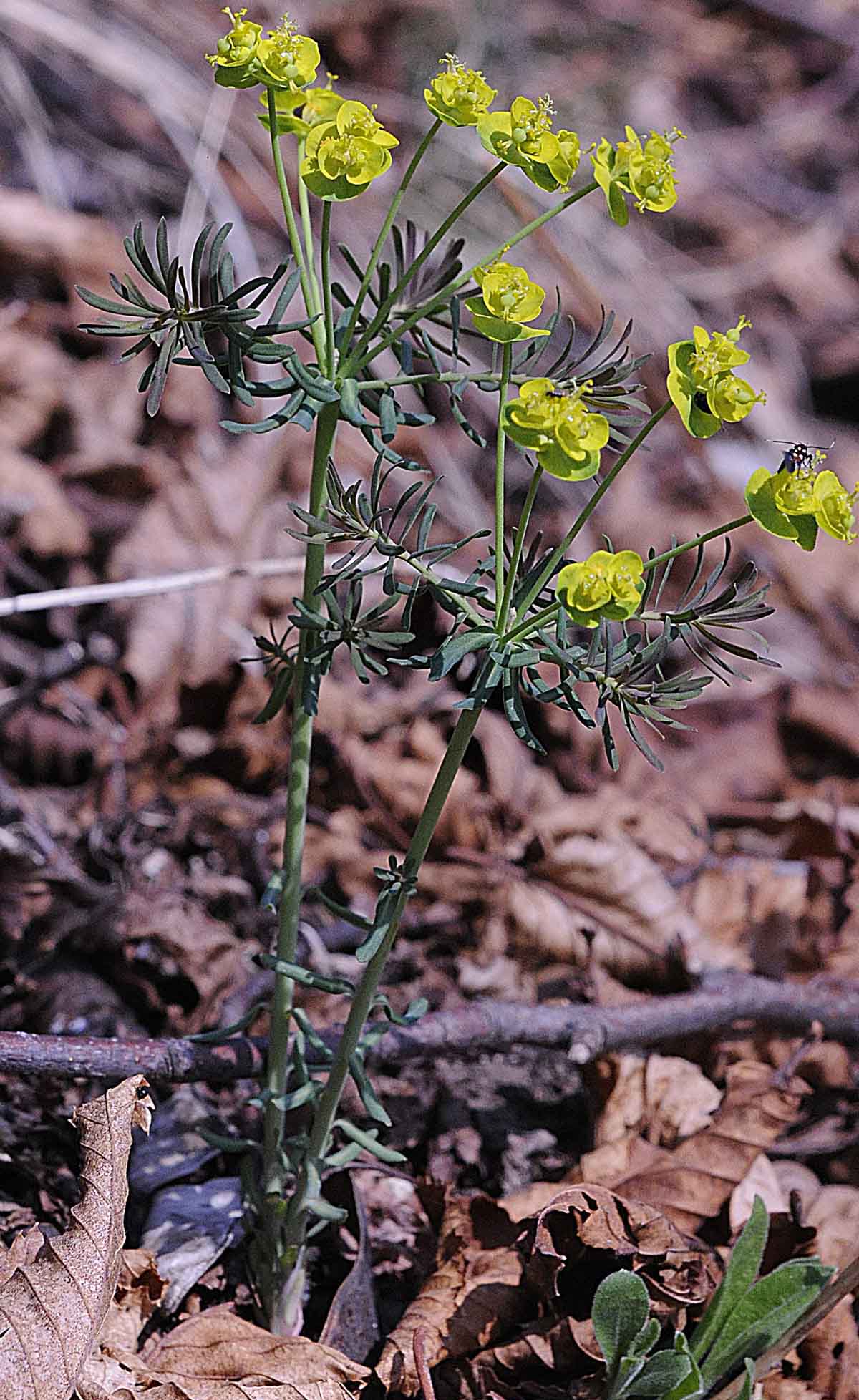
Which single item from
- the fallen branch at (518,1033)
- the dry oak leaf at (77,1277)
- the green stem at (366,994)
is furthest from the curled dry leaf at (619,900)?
the dry oak leaf at (77,1277)

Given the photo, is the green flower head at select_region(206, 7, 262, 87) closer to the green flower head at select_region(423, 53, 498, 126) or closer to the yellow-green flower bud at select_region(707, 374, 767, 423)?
the green flower head at select_region(423, 53, 498, 126)

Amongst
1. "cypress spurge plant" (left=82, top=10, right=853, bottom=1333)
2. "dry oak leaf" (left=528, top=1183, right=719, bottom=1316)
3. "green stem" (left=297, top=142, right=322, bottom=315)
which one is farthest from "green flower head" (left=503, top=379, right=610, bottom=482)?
"dry oak leaf" (left=528, top=1183, right=719, bottom=1316)

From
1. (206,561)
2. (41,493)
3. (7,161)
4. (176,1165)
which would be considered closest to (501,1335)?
(176,1165)

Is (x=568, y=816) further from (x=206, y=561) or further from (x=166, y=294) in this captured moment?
(x=166, y=294)

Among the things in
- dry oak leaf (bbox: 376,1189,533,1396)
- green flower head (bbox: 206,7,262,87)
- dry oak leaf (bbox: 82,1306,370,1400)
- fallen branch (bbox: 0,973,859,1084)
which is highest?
green flower head (bbox: 206,7,262,87)

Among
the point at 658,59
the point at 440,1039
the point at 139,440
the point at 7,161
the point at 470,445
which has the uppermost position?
the point at 658,59

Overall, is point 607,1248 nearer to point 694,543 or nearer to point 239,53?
point 694,543

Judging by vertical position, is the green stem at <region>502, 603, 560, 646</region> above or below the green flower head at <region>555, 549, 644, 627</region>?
below
